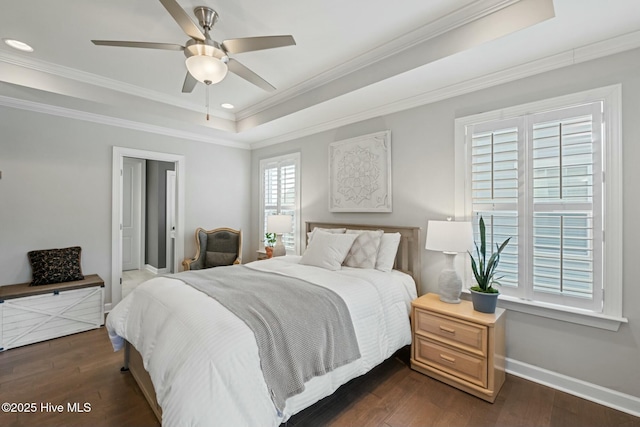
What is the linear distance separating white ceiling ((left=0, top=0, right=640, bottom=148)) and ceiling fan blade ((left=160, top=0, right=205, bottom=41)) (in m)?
0.35

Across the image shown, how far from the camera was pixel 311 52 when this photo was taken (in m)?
2.60

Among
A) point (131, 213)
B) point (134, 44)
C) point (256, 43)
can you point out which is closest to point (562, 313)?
point (256, 43)

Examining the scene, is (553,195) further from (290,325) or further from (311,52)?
(311,52)

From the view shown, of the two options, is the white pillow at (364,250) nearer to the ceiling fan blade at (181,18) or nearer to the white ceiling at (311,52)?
the white ceiling at (311,52)

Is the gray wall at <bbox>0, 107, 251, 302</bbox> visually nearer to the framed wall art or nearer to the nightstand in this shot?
the framed wall art

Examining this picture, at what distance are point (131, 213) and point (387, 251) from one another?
19.4 feet

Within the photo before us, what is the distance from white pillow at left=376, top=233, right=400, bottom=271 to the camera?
112 inches

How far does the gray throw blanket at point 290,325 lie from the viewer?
154 centimetres

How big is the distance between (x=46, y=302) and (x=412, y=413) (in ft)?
12.2

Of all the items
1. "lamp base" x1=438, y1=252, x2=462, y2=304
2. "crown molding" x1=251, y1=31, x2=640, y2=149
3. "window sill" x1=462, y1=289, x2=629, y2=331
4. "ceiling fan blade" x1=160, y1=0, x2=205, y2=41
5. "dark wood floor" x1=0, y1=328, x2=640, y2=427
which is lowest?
"dark wood floor" x1=0, y1=328, x2=640, y2=427

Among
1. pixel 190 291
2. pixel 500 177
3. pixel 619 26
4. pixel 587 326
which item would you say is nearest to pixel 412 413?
pixel 587 326

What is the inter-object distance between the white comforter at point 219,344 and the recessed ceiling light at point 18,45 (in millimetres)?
2324

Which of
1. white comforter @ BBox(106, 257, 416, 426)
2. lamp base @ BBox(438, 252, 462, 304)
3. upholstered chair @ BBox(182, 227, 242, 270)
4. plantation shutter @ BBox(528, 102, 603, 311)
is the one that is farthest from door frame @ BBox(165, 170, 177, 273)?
plantation shutter @ BBox(528, 102, 603, 311)

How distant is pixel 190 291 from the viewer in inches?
80.3
